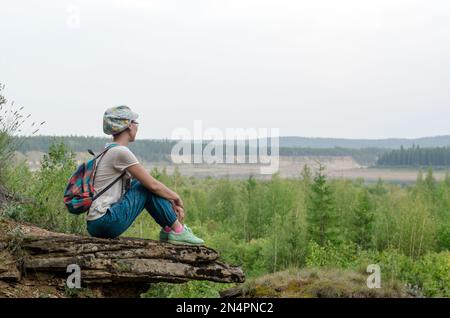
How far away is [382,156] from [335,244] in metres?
142

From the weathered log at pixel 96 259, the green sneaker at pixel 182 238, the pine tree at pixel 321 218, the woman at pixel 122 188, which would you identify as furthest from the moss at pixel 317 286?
the pine tree at pixel 321 218

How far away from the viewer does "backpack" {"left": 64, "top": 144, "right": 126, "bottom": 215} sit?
7020 mm

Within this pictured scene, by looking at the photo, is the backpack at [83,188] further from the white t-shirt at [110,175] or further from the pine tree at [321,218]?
the pine tree at [321,218]

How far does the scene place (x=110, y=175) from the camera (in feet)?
23.2

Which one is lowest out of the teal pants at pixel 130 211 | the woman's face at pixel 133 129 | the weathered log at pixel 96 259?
the weathered log at pixel 96 259

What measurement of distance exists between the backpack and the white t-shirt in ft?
0.12

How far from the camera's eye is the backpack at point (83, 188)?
7.02 m

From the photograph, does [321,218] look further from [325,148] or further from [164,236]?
[325,148]

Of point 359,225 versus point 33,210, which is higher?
point 33,210

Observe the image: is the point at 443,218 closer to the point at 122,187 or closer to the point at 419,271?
the point at 419,271

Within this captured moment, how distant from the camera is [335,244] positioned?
118 ft
